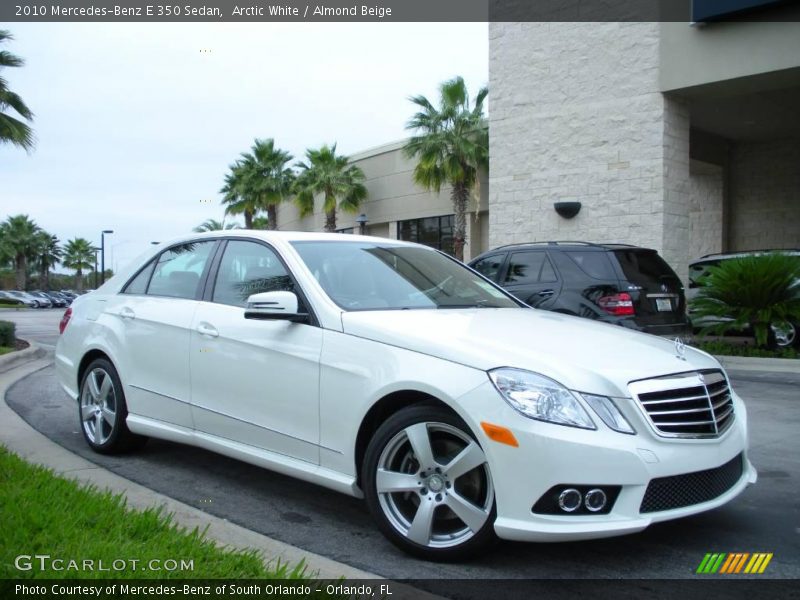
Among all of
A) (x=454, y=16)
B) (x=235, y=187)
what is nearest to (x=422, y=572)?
(x=454, y=16)

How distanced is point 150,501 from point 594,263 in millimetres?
5979

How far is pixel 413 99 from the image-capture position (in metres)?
25.9

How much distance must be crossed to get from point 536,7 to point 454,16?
11.8ft

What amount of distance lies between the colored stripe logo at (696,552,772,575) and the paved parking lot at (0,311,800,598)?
0.04 meters

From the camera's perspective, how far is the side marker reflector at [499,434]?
9.95 ft

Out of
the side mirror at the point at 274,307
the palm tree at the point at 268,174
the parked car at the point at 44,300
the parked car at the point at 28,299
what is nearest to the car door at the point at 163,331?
the side mirror at the point at 274,307

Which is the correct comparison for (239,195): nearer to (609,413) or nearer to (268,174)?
(268,174)

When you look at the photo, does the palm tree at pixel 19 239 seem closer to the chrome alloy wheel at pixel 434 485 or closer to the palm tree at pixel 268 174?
the palm tree at pixel 268 174

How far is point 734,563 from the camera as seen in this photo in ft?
11.1

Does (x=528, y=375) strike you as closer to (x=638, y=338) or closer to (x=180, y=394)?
(x=638, y=338)

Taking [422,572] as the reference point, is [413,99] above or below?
above

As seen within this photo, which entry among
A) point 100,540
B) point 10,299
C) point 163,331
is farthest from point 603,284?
point 10,299

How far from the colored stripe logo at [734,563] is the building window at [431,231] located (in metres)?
23.9

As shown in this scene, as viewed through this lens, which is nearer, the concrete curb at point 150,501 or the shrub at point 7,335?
the concrete curb at point 150,501
